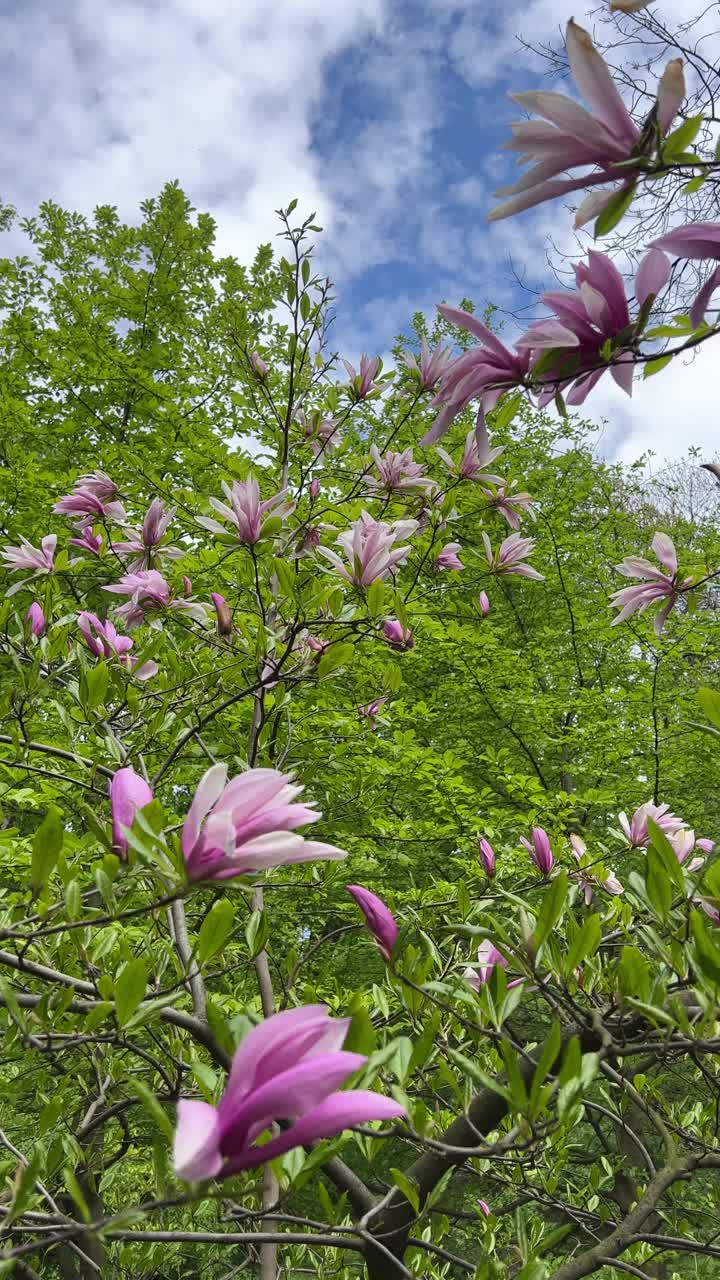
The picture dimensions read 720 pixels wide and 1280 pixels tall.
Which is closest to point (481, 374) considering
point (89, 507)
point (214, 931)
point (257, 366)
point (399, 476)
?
point (214, 931)

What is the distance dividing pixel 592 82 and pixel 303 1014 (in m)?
0.87

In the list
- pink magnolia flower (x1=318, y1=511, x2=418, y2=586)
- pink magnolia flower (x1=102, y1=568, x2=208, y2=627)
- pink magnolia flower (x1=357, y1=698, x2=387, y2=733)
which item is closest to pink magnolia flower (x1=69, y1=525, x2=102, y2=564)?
pink magnolia flower (x1=102, y1=568, x2=208, y2=627)

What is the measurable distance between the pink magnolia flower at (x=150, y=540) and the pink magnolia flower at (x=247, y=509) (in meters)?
0.43

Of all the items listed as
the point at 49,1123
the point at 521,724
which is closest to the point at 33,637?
the point at 49,1123

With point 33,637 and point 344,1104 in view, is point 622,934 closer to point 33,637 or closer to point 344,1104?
point 344,1104

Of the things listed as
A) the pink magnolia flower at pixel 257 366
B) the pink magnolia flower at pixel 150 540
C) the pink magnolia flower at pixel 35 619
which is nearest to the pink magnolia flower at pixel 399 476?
the pink magnolia flower at pixel 257 366

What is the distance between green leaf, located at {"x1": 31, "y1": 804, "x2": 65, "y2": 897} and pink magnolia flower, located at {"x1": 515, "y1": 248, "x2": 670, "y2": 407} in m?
0.80

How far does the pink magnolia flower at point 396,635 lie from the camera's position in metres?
2.21

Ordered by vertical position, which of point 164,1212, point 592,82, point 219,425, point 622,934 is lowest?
point 164,1212

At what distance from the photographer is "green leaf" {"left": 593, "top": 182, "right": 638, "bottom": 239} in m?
0.75

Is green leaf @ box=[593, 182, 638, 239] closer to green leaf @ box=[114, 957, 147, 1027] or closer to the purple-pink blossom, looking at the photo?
green leaf @ box=[114, 957, 147, 1027]

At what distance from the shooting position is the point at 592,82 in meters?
0.74

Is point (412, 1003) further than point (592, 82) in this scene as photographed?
Yes

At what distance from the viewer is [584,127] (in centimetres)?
74
